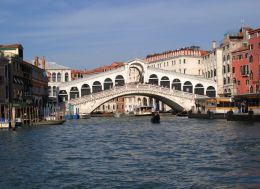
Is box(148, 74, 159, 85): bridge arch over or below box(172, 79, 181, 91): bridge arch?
over

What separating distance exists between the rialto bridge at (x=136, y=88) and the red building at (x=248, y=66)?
5.48 metres

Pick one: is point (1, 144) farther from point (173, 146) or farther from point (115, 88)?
point (115, 88)

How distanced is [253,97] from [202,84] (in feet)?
56.7

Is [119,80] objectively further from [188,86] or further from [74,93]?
[188,86]

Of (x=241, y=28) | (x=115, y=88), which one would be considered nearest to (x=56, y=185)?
(x=115, y=88)

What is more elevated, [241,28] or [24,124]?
[241,28]

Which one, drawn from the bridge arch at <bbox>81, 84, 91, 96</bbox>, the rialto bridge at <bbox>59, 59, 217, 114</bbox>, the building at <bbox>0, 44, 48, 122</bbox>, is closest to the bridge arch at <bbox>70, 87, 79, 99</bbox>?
the rialto bridge at <bbox>59, 59, 217, 114</bbox>

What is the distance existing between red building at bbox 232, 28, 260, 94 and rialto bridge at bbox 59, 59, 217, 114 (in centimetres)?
548

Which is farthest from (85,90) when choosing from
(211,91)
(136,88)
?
(211,91)

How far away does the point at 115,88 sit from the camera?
172 feet

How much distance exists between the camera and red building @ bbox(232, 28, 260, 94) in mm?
46344

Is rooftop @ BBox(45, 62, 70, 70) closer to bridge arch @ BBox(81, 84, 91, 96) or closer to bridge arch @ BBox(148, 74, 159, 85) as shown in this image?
bridge arch @ BBox(81, 84, 91, 96)

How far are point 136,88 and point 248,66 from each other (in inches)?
440

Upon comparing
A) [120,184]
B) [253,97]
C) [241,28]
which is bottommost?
[120,184]
